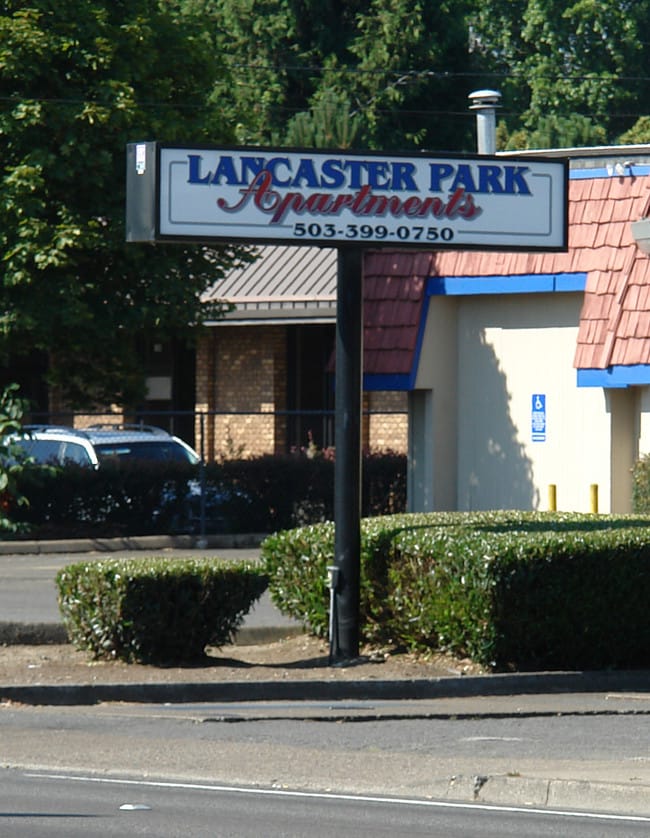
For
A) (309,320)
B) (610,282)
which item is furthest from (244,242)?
(309,320)

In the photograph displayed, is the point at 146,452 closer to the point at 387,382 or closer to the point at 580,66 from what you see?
the point at 387,382

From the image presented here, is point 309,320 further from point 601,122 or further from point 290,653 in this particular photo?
point 601,122

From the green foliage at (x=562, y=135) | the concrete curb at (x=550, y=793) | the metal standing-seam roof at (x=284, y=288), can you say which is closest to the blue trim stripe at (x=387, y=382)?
the metal standing-seam roof at (x=284, y=288)

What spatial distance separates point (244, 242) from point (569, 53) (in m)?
45.2

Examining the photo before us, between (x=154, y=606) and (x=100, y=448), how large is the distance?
14.3 metres

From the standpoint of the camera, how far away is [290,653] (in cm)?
1494

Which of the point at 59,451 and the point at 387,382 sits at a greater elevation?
the point at 387,382

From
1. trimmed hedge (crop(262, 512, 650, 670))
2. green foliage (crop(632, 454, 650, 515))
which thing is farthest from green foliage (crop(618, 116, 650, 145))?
trimmed hedge (crop(262, 512, 650, 670))

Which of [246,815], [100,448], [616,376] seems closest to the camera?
[246,815]

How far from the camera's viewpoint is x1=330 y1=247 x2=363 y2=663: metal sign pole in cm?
1430

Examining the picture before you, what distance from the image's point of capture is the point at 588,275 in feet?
72.2

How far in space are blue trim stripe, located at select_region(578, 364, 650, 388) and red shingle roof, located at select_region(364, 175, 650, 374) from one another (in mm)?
84

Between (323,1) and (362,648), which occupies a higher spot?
(323,1)

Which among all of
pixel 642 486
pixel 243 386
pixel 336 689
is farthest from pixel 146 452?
pixel 336 689
